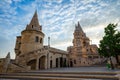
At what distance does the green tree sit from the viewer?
21294mm

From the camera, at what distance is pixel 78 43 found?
4512cm

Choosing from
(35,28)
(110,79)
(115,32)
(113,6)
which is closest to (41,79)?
(110,79)

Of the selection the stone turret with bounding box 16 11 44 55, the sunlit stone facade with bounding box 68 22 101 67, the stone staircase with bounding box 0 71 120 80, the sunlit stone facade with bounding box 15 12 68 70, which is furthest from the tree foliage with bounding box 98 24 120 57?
the stone turret with bounding box 16 11 44 55

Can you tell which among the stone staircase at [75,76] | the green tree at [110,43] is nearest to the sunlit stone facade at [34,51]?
the stone staircase at [75,76]

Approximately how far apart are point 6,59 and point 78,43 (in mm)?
32162

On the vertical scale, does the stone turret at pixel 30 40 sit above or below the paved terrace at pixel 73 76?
above

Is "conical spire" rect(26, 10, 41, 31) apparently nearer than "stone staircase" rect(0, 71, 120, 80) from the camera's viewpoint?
No

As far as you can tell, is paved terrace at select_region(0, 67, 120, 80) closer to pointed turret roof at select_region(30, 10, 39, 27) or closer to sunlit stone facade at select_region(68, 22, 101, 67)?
pointed turret roof at select_region(30, 10, 39, 27)

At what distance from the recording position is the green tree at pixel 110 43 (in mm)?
21294

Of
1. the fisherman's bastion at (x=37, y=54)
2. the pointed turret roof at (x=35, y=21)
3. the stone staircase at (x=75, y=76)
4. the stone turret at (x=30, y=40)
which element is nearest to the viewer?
the stone staircase at (x=75, y=76)

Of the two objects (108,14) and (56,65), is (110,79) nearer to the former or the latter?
(108,14)

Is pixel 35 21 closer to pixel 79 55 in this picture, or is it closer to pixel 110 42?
pixel 110 42

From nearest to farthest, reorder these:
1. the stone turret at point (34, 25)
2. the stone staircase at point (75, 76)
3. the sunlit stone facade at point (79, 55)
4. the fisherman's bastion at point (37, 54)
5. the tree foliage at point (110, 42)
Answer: the stone staircase at point (75, 76) → the fisherman's bastion at point (37, 54) → the tree foliage at point (110, 42) → the stone turret at point (34, 25) → the sunlit stone facade at point (79, 55)

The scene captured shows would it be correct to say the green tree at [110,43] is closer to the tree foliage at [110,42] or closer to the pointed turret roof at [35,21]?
the tree foliage at [110,42]
